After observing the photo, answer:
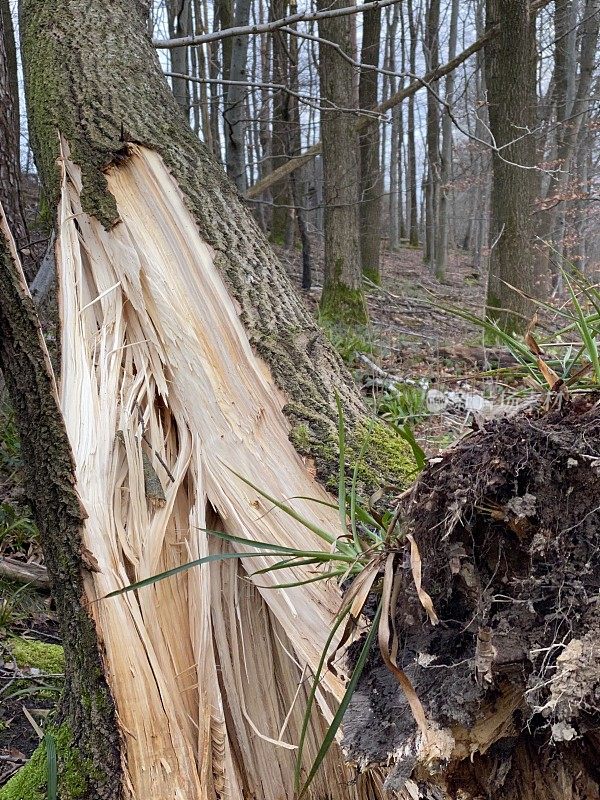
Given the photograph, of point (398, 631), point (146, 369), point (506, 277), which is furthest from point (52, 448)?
point (506, 277)

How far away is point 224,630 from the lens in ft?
5.89

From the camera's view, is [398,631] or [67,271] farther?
[67,271]

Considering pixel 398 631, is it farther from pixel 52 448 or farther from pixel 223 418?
pixel 52 448

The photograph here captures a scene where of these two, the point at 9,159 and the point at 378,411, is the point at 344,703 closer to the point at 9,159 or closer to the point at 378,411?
the point at 378,411

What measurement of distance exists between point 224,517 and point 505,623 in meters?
1.04

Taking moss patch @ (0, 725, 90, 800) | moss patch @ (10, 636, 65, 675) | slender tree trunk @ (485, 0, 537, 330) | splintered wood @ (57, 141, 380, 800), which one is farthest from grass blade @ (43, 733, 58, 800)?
slender tree trunk @ (485, 0, 537, 330)

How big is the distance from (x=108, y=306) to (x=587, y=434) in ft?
6.09

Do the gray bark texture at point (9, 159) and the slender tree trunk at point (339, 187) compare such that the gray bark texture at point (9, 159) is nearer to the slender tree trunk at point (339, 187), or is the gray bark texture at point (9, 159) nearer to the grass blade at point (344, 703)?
the grass blade at point (344, 703)

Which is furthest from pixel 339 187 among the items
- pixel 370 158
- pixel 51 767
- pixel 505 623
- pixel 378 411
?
pixel 505 623

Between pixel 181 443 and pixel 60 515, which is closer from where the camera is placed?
pixel 60 515

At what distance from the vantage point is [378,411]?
4531 mm

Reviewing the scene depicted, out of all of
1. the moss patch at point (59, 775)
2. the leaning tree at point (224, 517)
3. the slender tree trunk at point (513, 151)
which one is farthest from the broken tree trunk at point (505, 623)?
the slender tree trunk at point (513, 151)

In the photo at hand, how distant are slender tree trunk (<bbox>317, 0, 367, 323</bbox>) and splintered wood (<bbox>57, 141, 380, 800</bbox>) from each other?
523 centimetres

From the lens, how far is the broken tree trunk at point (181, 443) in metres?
1.66
